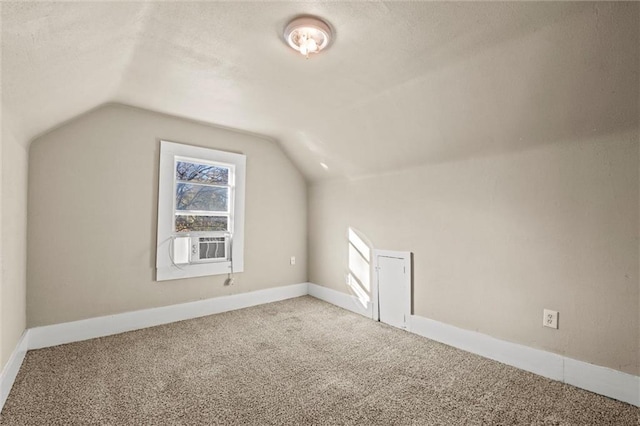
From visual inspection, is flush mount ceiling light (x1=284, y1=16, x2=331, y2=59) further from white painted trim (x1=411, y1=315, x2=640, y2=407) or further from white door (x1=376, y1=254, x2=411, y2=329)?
white painted trim (x1=411, y1=315, x2=640, y2=407)

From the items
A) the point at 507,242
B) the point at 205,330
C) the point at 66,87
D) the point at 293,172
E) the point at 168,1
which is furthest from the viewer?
the point at 293,172

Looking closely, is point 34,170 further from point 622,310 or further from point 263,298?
point 622,310

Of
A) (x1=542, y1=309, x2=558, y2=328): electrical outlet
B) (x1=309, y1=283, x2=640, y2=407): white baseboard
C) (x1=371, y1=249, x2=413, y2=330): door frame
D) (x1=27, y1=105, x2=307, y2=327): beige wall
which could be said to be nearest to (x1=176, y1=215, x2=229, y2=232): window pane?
(x1=27, y1=105, x2=307, y2=327): beige wall

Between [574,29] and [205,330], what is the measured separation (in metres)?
3.65

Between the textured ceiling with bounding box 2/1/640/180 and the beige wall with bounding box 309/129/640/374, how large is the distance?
0.20 m

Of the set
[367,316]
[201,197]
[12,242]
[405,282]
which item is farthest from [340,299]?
[12,242]

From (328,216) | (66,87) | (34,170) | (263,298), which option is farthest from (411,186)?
(34,170)

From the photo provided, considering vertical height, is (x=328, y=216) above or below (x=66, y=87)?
below

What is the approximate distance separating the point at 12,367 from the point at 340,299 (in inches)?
120

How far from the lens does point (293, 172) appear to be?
176 inches

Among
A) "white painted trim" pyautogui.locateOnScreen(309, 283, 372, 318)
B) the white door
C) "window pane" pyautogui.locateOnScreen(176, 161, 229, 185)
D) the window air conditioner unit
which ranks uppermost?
"window pane" pyautogui.locateOnScreen(176, 161, 229, 185)

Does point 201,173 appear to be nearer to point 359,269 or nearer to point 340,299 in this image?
point 359,269

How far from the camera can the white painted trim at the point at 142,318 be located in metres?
2.70

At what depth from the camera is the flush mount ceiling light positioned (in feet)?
5.71
